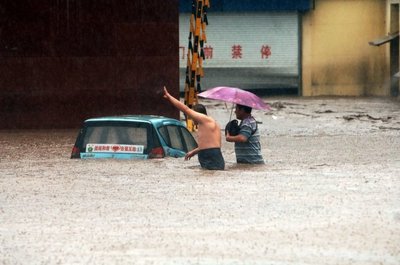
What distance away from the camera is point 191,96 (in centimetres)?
2875

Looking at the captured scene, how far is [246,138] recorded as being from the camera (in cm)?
1825

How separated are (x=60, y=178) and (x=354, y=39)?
2900 centimetres

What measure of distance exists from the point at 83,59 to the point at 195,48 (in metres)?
2.39

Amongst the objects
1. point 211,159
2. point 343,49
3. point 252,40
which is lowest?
point 211,159

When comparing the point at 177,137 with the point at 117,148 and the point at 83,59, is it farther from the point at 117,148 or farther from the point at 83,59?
the point at 83,59

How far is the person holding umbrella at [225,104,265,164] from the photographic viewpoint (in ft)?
59.6

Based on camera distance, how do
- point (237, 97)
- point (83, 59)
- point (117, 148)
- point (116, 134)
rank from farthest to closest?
1. point (83, 59)
2. point (237, 97)
3. point (116, 134)
4. point (117, 148)

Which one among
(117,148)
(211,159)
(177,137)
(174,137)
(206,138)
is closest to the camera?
(206,138)

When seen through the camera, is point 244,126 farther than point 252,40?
No

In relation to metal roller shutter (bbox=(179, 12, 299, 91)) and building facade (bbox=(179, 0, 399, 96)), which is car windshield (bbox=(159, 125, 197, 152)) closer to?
metal roller shutter (bbox=(179, 12, 299, 91))

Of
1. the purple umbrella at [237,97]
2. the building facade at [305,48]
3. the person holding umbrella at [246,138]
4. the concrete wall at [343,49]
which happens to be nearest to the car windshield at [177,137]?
the purple umbrella at [237,97]

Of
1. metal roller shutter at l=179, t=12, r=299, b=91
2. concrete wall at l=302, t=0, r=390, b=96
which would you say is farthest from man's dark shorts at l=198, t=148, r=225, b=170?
concrete wall at l=302, t=0, r=390, b=96

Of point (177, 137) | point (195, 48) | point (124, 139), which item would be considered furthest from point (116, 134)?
point (195, 48)

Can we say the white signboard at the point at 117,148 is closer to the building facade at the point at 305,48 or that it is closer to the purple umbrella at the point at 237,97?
the purple umbrella at the point at 237,97
